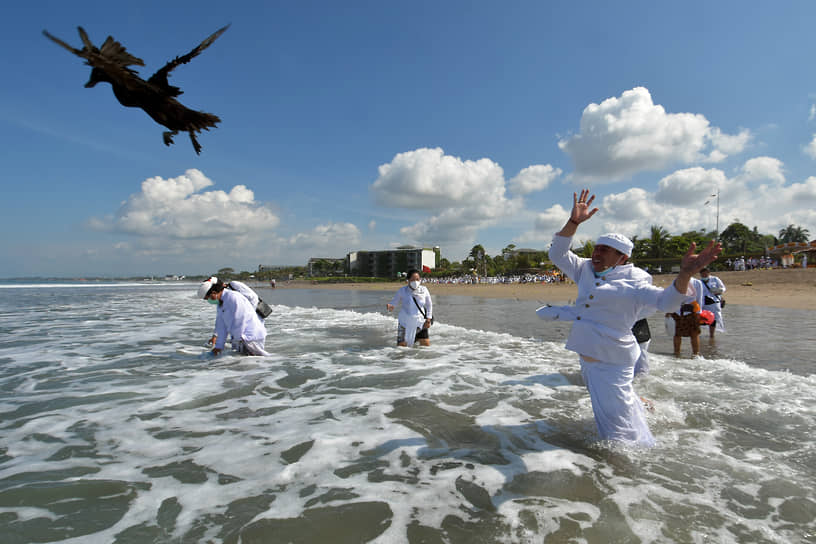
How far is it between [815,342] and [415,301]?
8.89 meters

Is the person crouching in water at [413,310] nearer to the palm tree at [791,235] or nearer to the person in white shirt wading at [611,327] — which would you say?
the person in white shirt wading at [611,327]

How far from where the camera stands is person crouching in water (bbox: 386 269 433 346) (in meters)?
7.81

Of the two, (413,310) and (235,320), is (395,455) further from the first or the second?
(413,310)

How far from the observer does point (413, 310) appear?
7949mm

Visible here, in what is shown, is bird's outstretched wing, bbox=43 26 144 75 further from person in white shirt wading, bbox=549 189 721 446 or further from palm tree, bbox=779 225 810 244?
palm tree, bbox=779 225 810 244

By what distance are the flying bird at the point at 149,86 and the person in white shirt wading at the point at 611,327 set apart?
10.6ft

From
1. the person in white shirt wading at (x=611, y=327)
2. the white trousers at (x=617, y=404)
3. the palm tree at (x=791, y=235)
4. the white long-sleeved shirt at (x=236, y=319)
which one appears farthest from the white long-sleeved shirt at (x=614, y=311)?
the palm tree at (x=791, y=235)

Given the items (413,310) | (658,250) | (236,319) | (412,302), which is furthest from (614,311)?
(658,250)

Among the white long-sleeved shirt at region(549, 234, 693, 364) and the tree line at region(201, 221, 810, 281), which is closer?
the white long-sleeved shirt at region(549, 234, 693, 364)

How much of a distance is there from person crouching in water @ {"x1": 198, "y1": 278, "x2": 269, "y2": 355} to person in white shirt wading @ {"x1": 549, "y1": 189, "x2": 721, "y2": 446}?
543 cm

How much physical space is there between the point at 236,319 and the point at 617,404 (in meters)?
5.94

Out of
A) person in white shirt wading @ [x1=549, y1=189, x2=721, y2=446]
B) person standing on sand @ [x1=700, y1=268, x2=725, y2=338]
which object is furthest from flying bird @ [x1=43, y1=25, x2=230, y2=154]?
person standing on sand @ [x1=700, y1=268, x2=725, y2=338]

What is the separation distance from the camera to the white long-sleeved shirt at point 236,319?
636 cm

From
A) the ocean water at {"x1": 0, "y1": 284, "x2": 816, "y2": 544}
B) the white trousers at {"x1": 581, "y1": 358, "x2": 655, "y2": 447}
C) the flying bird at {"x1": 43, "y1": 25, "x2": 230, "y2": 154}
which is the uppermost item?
the flying bird at {"x1": 43, "y1": 25, "x2": 230, "y2": 154}
